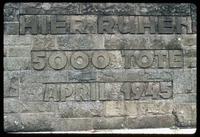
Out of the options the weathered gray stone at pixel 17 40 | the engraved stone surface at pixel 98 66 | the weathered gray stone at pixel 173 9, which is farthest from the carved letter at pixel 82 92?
the weathered gray stone at pixel 173 9

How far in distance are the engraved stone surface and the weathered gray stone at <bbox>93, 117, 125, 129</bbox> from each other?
0.02 m

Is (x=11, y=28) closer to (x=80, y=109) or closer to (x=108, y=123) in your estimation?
(x=80, y=109)

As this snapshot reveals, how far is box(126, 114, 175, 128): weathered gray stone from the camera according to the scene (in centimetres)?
681

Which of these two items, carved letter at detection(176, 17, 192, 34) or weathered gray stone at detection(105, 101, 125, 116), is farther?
carved letter at detection(176, 17, 192, 34)

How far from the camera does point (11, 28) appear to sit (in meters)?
6.91

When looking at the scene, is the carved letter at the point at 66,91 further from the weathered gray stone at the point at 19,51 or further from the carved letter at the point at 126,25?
the carved letter at the point at 126,25

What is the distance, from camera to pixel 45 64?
6875 mm

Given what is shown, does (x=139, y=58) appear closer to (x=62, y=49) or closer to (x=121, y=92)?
(x=121, y=92)

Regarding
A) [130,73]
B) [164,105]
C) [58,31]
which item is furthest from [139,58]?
[58,31]

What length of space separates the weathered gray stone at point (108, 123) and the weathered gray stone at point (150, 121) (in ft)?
0.36

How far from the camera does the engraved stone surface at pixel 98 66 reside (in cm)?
677

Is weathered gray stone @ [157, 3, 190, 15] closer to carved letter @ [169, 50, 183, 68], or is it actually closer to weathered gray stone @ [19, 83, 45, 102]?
carved letter @ [169, 50, 183, 68]

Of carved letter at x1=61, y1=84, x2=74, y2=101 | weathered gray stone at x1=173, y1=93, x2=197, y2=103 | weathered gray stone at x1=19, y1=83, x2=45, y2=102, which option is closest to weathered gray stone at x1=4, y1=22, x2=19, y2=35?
weathered gray stone at x1=19, y1=83, x2=45, y2=102

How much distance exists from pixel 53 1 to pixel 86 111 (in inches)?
69.2
